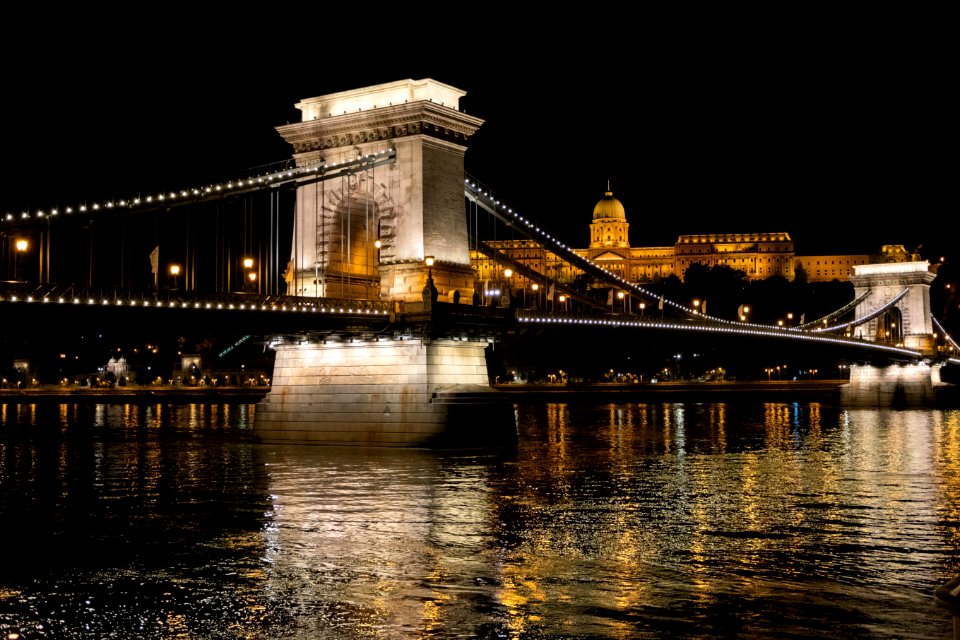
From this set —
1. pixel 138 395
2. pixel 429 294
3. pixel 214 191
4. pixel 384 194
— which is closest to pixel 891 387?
pixel 384 194

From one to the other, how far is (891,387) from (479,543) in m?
65.5

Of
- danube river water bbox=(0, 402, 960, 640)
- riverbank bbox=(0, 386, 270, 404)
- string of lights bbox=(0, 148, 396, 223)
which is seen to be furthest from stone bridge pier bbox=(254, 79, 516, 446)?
riverbank bbox=(0, 386, 270, 404)

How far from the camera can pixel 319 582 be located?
1575 cm

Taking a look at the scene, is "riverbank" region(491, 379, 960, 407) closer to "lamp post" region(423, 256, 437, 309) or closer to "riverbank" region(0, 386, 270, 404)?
"riverbank" region(0, 386, 270, 404)

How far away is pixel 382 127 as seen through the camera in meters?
37.8

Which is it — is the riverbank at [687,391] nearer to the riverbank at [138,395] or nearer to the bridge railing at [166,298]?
the riverbank at [138,395]

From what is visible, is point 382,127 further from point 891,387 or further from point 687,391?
point 687,391

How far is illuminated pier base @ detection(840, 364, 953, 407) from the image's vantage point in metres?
77.4

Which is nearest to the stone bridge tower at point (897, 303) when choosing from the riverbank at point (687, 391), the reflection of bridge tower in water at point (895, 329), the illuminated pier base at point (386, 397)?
the reflection of bridge tower in water at point (895, 329)

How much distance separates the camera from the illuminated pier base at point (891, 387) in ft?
254

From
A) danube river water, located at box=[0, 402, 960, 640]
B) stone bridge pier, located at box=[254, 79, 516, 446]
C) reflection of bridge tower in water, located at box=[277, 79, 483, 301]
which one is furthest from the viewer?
reflection of bridge tower in water, located at box=[277, 79, 483, 301]

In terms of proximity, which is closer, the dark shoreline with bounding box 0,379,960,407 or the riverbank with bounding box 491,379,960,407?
the riverbank with bounding box 491,379,960,407

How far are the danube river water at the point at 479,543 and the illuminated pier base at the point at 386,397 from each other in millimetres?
781

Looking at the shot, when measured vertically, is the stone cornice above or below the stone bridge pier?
above
